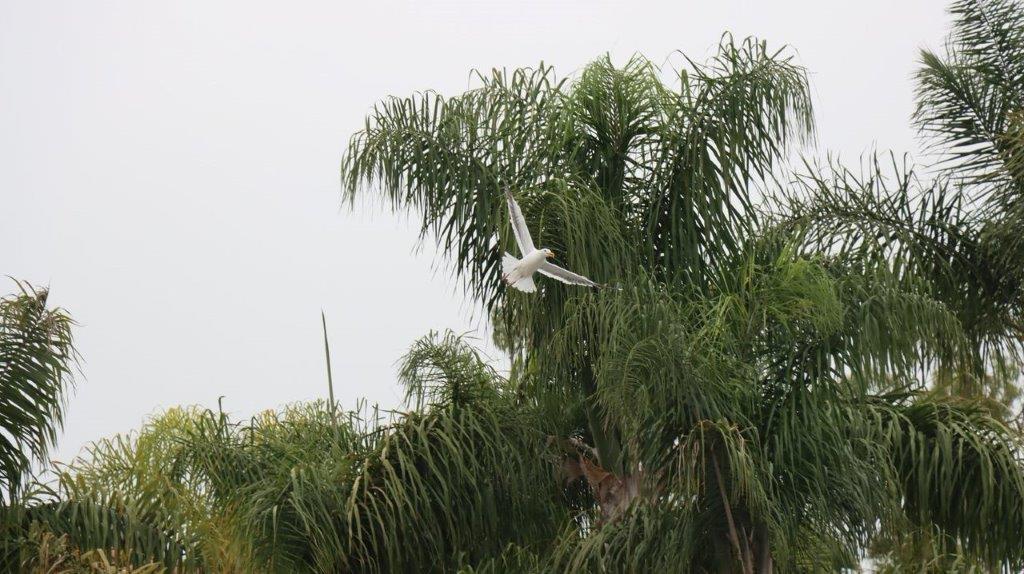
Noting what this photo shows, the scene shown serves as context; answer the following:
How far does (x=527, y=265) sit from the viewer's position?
8367 mm

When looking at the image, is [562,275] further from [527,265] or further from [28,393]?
[28,393]

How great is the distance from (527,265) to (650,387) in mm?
1244

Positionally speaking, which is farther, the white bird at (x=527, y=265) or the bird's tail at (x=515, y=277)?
the bird's tail at (x=515, y=277)

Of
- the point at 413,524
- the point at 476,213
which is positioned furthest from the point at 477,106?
the point at 413,524

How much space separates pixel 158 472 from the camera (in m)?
9.85

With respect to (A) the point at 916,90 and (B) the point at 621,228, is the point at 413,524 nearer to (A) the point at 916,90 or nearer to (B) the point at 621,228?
(B) the point at 621,228

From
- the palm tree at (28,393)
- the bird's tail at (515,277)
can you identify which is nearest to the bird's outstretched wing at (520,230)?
the bird's tail at (515,277)

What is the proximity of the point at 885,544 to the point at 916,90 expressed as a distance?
4.80 metres

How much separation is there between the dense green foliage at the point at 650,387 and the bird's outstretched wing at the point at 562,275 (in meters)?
0.15

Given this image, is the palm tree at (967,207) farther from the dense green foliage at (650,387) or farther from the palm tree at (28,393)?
the palm tree at (28,393)

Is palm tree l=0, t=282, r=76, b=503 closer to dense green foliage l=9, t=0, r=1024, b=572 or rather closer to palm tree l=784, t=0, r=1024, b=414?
dense green foliage l=9, t=0, r=1024, b=572

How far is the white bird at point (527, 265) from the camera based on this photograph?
27.2 ft

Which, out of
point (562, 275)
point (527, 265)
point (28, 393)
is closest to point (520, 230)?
point (527, 265)

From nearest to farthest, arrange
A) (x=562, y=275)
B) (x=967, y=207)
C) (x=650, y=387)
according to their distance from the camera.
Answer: (x=650, y=387), (x=562, y=275), (x=967, y=207)
